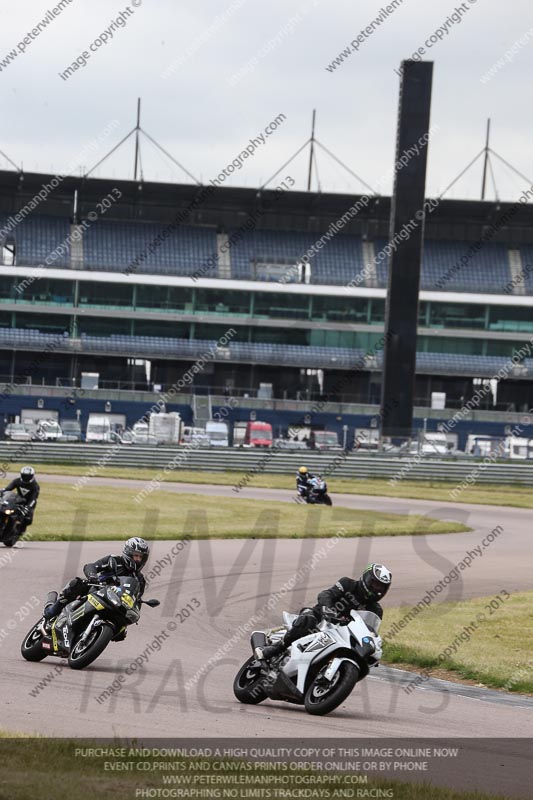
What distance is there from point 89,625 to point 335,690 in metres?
2.79

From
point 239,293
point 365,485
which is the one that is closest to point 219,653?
point 365,485

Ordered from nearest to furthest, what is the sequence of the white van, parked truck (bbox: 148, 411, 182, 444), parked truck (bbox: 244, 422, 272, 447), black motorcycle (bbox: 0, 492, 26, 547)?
black motorcycle (bbox: 0, 492, 26, 547) → parked truck (bbox: 148, 411, 182, 444) → the white van → parked truck (bbox: 244, 422, 272, 447)

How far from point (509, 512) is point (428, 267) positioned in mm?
41970

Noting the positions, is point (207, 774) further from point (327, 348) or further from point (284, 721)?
point (327, 348)

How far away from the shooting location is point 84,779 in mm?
7027

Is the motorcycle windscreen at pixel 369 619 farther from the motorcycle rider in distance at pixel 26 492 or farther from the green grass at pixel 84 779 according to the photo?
the motorcycle rider in distance at pixel 26 492

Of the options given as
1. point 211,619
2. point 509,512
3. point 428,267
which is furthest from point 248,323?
point 211,619

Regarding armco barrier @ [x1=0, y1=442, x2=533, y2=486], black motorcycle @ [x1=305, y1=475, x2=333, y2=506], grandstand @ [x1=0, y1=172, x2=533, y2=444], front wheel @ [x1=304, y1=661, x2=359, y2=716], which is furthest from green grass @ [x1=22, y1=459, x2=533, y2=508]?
front wheel @ [x1=304, y1=661, x2=359, y2=716]

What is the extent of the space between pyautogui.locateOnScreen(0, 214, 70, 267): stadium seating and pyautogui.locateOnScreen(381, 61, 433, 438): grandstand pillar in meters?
28.7

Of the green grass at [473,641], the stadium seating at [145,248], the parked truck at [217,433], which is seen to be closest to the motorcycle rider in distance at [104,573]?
the green grass at [473,641]

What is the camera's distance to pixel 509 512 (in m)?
41.2

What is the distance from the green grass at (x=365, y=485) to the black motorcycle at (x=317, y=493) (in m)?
5.65

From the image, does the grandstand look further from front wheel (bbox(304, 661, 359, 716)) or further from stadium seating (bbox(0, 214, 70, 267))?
front wheel (bbox(304, 661, 359, 716))

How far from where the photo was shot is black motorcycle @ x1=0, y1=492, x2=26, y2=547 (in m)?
22.5
